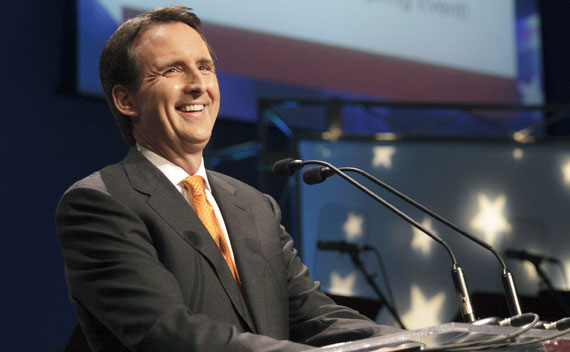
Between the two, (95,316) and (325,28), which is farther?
(325,28)

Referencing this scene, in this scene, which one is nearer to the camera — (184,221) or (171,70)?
(184,221)

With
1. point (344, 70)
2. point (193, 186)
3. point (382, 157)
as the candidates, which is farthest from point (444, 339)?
point (344, 70)

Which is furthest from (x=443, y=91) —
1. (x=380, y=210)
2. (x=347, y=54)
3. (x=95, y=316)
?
(x=95, y=316)

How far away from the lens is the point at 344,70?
590 centimetres

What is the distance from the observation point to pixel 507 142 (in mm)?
4820

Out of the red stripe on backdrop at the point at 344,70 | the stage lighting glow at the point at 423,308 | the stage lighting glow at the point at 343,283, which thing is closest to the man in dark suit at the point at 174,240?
the stage lighting glow at the point at 343,283

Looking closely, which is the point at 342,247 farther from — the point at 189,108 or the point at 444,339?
the point at 444,339

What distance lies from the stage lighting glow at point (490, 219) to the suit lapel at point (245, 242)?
9.86 ft

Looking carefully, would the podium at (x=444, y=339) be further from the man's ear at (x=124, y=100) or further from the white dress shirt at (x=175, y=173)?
the man's ear at (x=124, y=100)

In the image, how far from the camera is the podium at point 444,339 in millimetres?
1170

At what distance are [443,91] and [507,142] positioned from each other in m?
1.66

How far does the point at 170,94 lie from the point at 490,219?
3.33 meters

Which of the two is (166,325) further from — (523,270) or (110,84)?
(523,270)

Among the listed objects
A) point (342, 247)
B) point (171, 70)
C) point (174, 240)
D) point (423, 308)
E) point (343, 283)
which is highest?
point (171, 70)
